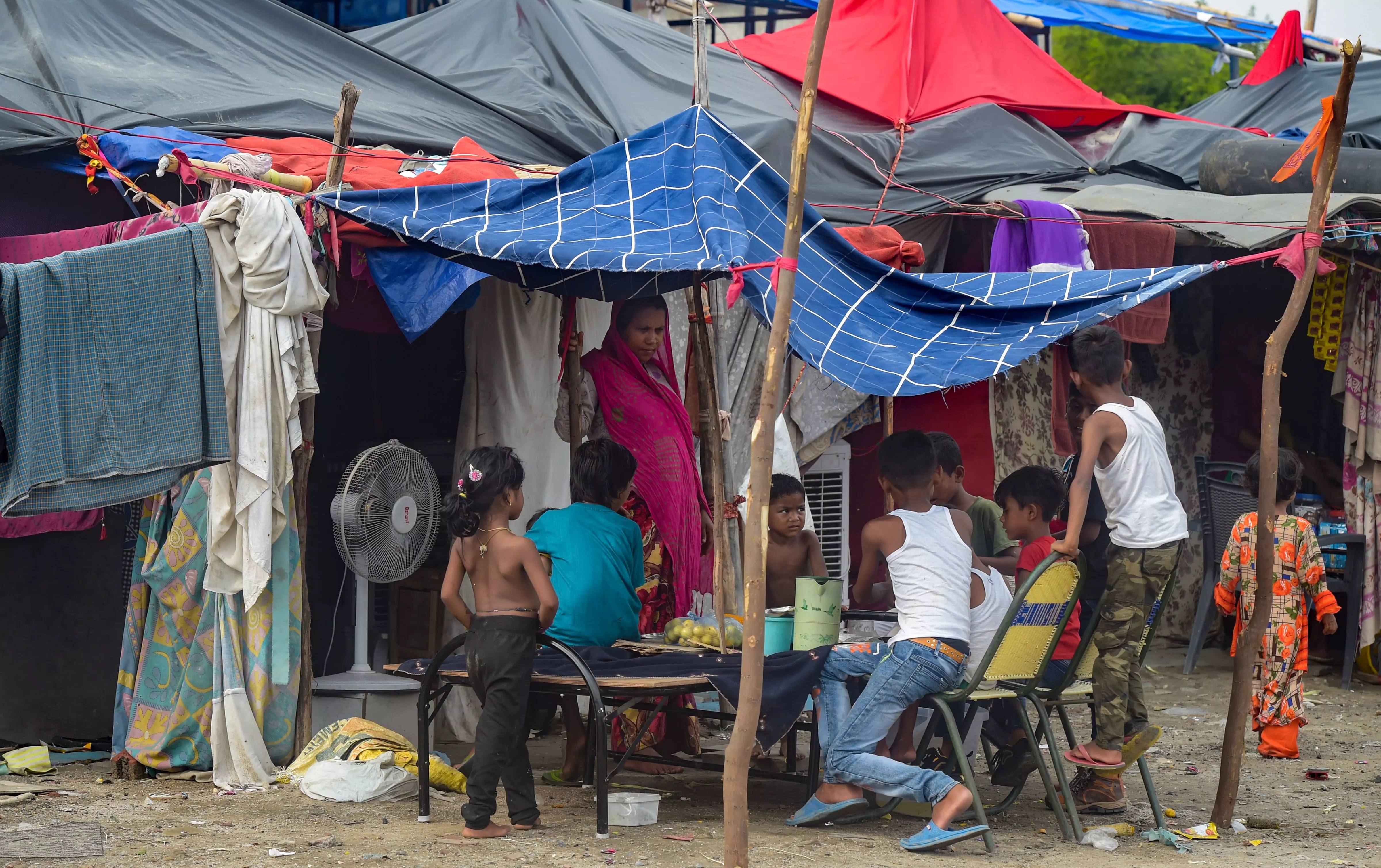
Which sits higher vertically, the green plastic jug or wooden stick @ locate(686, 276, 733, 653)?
wooden stick @ locate(686, 276, 733, 653)

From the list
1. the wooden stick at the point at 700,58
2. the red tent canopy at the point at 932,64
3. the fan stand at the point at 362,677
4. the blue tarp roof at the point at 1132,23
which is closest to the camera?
the wooden stick at the point at 700,58

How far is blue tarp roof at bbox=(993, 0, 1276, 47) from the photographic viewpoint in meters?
12.6

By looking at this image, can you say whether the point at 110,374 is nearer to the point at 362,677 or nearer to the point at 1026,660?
the point at 362,677

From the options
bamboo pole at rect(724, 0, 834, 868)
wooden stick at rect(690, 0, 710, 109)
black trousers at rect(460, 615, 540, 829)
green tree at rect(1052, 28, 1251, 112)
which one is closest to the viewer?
bamboo pole at rect(724, 0, 834, 868)

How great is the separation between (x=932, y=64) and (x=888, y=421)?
116 inches

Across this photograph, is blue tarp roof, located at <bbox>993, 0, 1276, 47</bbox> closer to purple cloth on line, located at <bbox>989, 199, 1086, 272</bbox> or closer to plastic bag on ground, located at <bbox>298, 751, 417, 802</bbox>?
purple cloth on line, located at <bbox>989, 199, 1086, 272</bbox>

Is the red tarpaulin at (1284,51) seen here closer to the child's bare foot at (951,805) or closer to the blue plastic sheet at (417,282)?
the blue plastic sheet at (417,282)

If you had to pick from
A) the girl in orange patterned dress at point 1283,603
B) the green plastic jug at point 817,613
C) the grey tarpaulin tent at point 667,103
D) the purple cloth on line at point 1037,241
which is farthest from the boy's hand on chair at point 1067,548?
the grey tarpaulin tent at point 667,103

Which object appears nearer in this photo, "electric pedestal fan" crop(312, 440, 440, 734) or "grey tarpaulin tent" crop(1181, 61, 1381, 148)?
"electric pedestal fan" crop(312, 440, 440, 734)

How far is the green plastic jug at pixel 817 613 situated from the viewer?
4.74 meters

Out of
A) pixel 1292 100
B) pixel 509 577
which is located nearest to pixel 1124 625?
pixel 509 577

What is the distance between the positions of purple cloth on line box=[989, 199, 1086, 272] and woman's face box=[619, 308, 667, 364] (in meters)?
1.96

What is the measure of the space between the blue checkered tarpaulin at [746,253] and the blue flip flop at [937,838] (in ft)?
4.40

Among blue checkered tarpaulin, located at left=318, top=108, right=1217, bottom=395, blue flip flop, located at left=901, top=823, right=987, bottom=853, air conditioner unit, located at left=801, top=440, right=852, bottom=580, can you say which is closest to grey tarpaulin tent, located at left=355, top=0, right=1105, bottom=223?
air conditioner unit, located at left=801, top=440, right=852, bottom=580
